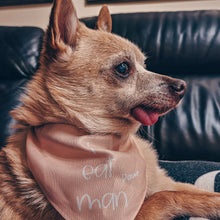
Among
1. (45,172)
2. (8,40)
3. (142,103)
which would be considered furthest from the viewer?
(8,40)

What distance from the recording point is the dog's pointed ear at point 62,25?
2.39ft

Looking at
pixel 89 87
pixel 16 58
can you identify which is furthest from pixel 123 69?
pixel 16 58

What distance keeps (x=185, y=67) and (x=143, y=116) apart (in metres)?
0.91

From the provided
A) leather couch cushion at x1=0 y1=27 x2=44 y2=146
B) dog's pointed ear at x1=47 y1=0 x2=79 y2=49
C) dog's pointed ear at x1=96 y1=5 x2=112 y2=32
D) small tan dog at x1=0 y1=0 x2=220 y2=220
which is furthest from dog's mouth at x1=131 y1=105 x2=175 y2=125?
leather couch cushion at x1=0 y1=27 x2=44 y2=146

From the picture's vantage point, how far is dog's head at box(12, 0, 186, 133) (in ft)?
2.61

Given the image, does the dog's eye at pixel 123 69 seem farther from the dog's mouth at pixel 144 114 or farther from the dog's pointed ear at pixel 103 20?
the dog's pointed ear at pixel 103 20

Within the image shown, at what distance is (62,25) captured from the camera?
0.82m

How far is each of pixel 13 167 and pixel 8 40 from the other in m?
1.33

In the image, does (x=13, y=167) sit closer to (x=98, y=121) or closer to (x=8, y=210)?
(x=8, y=210)

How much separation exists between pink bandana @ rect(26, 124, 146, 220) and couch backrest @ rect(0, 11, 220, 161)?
2.14 feet

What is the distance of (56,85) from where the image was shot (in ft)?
2.64

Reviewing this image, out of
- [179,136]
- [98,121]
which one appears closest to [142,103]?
[98,121]

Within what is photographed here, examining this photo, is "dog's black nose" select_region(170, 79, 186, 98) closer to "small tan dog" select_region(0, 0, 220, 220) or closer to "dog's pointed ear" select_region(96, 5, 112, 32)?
"small tan dog" select_region(0, 0, 220, 220)

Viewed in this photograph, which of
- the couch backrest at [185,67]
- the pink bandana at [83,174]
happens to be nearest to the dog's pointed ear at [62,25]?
the pink bandana at [83,174]
